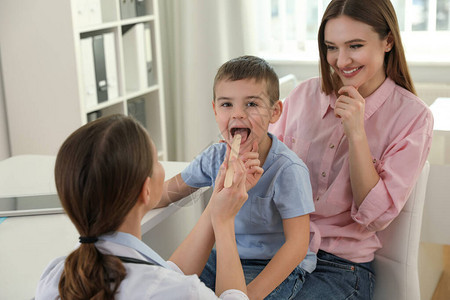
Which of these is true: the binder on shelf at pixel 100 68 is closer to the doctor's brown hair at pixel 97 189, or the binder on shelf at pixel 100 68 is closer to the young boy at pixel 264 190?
the young boy at pixel 264 190

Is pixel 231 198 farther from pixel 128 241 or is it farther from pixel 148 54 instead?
pixel 148 54

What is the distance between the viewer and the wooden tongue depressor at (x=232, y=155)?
44.5 inches

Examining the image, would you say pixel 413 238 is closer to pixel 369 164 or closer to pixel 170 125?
pixel 369 164

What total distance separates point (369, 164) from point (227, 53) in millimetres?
2347

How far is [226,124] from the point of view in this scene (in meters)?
1.28

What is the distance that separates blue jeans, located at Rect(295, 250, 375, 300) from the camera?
1.35 meters

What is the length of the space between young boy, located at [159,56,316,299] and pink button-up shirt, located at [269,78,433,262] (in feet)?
0.44

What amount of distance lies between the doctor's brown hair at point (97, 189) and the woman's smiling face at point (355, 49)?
78cm

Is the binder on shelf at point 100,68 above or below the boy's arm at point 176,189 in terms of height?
above

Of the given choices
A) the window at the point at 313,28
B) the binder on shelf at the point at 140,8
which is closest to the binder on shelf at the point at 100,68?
the binder on shelf at the point at 140,8

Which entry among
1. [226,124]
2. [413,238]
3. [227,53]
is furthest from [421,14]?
[226,124]

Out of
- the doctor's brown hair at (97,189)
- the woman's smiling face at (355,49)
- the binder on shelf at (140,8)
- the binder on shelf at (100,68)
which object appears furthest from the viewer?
the binder on shelf at (140,8)

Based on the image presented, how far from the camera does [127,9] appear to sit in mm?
3162

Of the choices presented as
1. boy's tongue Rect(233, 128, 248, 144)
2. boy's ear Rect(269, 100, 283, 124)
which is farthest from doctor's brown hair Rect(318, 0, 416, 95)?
boy's tongue Rect(233, 128, 248, 144)
